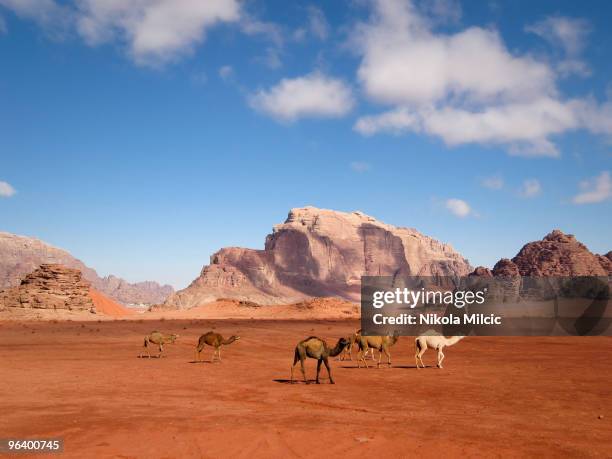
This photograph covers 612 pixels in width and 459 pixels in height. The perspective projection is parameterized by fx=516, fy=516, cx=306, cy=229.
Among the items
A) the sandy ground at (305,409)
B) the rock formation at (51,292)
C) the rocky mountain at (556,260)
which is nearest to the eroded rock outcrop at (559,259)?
the rocky mountain at (556,260)

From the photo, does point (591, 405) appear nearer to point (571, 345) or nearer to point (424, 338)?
point (424, 338)

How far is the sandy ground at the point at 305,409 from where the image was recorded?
807 cm

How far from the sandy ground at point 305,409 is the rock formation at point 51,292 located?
166ft

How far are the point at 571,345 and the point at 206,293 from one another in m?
129

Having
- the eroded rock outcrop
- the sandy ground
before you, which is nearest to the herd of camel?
the sandy ground

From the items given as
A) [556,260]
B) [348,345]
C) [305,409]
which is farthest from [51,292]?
[556,260]

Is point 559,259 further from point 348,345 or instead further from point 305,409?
point 305,409

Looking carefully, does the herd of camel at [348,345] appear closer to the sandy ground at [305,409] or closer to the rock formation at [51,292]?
the sandy ground at [305,409]

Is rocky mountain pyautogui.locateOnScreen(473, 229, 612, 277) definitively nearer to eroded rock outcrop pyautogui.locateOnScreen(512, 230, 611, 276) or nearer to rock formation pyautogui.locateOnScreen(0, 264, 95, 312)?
eroded rock outcrop pyautogui.locateOnScreen(512, 230, 611, 276)

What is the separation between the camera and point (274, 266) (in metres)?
184

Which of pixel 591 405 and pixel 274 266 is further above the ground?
pixel 274 266

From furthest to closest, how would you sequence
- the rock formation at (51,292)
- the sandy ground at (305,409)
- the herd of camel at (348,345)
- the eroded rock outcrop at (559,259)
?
the eroded rock outcrop at (559,259) < the rock formation at (51,292) < the herd of camel at (348,345) < the sandy ground at (305,409)

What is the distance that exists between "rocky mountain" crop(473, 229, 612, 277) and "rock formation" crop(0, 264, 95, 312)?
8352 centimetres

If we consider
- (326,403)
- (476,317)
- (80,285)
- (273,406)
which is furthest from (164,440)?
(80,285)
